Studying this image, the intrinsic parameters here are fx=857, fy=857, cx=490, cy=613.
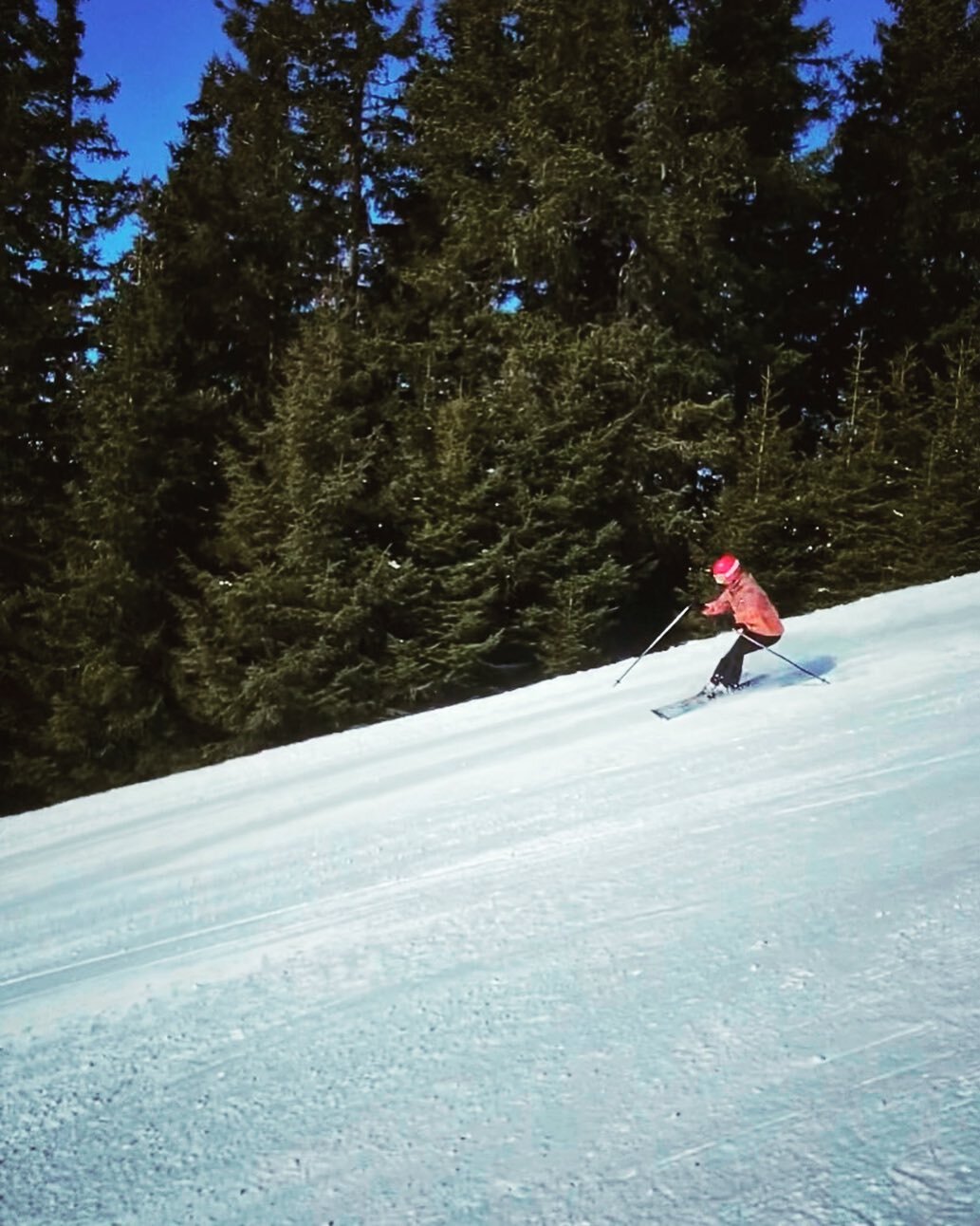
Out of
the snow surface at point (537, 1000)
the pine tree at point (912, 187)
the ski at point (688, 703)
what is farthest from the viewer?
the pine tree at point (912, 187)

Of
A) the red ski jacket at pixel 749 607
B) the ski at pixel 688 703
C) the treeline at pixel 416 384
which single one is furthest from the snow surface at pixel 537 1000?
the treeline at pixel 416 384

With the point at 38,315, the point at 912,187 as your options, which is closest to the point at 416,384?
the point at 38,315

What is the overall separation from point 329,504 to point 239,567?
100.0 inches

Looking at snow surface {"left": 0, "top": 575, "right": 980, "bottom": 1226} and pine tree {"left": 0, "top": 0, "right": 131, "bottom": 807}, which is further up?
pine tree {"left": 0, "top": 0, "right": 131, "bottom": 807}

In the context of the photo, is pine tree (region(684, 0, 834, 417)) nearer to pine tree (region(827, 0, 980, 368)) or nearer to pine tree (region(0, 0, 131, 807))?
pine tree (region(827, 0, 980, 368))

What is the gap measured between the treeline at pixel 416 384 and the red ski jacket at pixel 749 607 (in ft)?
15.7

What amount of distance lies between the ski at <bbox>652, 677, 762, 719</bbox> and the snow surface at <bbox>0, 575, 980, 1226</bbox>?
3.68 ft

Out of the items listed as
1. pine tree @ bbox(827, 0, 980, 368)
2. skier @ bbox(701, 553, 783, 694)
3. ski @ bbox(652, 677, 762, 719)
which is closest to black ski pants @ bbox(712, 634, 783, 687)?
skier @ bbox(701, 553, 783, 694)

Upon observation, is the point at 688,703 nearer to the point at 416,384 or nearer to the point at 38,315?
the point at 416,384

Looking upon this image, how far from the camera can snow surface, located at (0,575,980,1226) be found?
254cm

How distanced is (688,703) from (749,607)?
1192 millimetres

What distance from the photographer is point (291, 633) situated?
13.7 metres

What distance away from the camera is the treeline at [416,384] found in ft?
44.7

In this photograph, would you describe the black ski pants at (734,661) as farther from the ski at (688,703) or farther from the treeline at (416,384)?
the treeline at (416,384)
